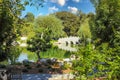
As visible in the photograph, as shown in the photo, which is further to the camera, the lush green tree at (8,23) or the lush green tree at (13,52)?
the lush green tree at (13,52)

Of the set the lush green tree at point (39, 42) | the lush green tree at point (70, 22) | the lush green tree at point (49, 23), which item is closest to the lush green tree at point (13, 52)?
the lush green tree at point (39, 42)

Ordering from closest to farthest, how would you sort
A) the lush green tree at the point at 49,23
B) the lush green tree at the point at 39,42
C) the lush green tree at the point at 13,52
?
1. the lush green tree at the point at 13,52
2. the lush green tree at the point at 39,42
3. the lush green tree at the point at 49,23

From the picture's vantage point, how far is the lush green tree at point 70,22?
89675mm

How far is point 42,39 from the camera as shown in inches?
1223

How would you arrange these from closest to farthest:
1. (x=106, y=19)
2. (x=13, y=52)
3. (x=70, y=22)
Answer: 1. (x=13, y=52)
2. (x=106, y=19)
3. (x=70, y=22)

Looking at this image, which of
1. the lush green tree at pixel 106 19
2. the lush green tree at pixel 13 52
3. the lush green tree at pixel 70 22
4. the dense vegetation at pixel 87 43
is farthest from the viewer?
the lush green tree at pixel 70 22

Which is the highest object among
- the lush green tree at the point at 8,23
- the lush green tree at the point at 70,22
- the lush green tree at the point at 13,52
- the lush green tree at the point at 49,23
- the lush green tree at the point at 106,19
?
the lush green tree at the point at 70,22

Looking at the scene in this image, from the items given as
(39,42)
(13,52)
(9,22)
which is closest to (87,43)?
(9,22)

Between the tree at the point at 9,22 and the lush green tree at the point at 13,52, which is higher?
the tree at the point at 9,22

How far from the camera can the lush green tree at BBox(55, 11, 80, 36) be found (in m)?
89.7

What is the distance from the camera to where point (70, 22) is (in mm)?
93875

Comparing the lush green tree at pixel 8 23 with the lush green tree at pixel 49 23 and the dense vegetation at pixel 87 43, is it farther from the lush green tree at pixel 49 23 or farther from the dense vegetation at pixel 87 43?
the lush green tree at pixel 49 23

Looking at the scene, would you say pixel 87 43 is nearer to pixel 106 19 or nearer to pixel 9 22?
pixel 9 22

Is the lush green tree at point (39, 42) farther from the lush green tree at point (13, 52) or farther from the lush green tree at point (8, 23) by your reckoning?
the lush green tree at point (8, 23)
